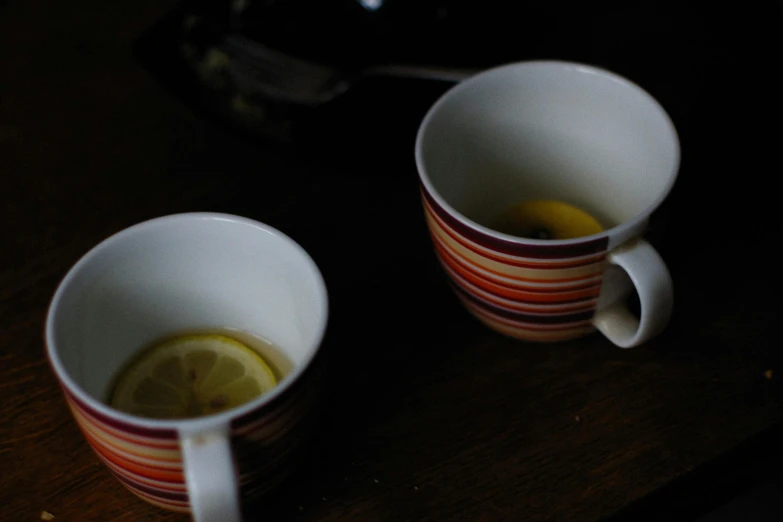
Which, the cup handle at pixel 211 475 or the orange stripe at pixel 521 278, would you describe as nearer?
the cup handle at pixel 211 475

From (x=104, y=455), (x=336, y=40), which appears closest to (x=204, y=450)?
(x=104, y=455)

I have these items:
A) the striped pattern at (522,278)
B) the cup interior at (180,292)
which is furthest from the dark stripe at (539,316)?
the cup interior at (180,292)

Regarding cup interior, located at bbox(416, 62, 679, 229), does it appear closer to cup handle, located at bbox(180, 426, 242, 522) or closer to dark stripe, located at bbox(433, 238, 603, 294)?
dark stripe, located at bbox(433, 238, 603, 294)

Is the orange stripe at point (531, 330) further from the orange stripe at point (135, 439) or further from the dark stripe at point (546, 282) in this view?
the orange stripe at point (135, 439)

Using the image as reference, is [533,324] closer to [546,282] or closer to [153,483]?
[546,282]

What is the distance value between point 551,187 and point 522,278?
0.52ft

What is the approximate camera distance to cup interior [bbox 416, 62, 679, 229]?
537 mm

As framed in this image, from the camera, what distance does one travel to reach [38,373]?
52 cm

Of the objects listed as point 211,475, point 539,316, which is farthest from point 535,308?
point 211,475

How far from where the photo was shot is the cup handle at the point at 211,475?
36 cm

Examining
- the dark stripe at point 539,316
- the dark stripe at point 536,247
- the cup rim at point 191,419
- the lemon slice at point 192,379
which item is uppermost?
the dark stripe at point 536,247

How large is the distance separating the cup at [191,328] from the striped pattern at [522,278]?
9 centimetres

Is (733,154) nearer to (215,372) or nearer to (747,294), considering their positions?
(747,294)

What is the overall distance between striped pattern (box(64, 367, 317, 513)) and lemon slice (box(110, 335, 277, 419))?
0.18 ft
